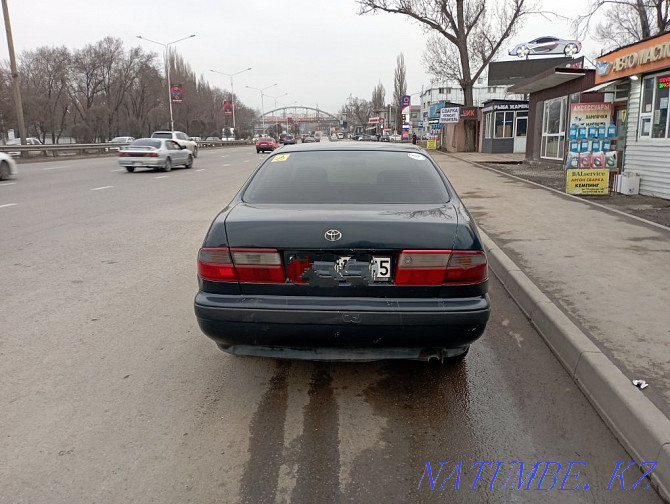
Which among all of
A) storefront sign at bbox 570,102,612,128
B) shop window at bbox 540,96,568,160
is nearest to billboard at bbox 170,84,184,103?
shop window at bbox 540,96,568,160

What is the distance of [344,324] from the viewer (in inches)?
124

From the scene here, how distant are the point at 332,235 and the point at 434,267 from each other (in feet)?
2.06

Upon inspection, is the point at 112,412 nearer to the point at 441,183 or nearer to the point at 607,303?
the point at 441,183

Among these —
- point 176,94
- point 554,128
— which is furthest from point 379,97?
point 554,128

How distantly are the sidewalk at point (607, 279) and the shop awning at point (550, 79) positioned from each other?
1010cm

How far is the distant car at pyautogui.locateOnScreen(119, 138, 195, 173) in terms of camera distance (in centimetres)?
2323

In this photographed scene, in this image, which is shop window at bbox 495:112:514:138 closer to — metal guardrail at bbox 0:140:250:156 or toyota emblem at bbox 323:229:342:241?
metal guardrail at bbox 0:140:250:156

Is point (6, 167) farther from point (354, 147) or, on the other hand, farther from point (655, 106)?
point (655, 106)

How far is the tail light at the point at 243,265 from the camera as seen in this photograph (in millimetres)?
3281

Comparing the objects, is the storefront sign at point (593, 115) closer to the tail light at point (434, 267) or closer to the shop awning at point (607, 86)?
the shop awning at point (607, 86)

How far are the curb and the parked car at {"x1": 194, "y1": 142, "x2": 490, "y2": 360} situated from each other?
88cm

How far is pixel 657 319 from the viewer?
4531mm

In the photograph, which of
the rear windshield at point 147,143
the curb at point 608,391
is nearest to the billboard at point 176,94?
the rear windshield at point 147,143

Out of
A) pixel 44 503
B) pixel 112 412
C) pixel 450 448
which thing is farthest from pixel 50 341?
pixel 450 448
